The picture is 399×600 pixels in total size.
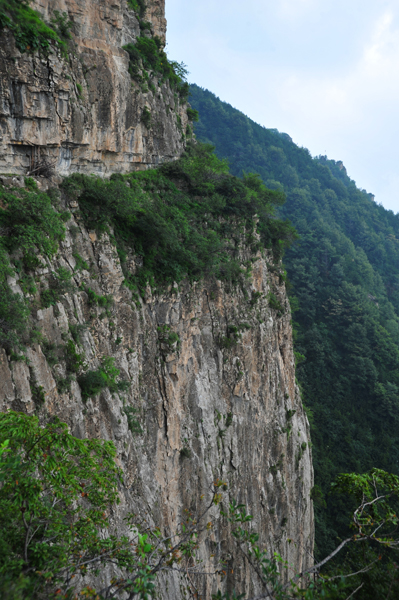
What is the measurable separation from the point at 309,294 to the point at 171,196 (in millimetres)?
39408

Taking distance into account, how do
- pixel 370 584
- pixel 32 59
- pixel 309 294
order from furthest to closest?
pixel 309 294, pixel 32 59, pixel 370 584

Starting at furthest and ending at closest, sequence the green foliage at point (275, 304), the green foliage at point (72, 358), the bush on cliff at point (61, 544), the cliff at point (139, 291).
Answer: the green foliage at point (275, 304) < the green foliage at point (72, 358) < the cliff at point (139, 291) < the bush on cliff at point (61, 544)

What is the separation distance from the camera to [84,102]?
14.0 meters

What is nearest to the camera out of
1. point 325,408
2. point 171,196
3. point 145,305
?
point 145,305

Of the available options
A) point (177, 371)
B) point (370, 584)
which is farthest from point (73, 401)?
point (370, 584)

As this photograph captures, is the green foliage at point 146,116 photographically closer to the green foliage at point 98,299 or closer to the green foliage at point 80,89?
the green foliage at point 80,89

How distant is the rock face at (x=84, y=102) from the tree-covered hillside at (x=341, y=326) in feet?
71.7

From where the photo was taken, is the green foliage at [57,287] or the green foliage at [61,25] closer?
the green foliage at [57,287]

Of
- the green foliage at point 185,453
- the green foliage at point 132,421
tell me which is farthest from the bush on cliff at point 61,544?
the green foliage at point 185,453

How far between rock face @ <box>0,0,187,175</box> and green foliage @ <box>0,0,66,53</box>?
244 millimetres

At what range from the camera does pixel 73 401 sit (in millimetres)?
10047

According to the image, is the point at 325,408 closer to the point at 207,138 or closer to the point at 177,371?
the point at 177,371

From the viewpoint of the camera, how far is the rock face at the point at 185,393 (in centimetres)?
1030

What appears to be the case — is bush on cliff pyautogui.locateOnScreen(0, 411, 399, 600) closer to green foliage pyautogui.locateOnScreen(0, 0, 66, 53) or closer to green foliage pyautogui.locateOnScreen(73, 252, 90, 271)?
green foliage pyautogui.locateOnScreen(73, 252, 90, 271)
